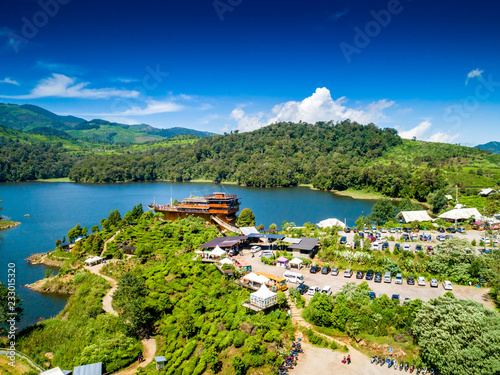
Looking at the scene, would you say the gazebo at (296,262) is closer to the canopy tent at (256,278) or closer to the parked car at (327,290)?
the canopy tent at (256,278)

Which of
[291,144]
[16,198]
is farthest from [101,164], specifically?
[291,144]

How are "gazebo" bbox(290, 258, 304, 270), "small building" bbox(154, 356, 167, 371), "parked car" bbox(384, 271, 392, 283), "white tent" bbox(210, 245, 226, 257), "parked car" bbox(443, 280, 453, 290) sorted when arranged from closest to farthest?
1. "small building" bbox(154, 356, 167, 371)
2. "parked car" bbox(443, 280, 453, 290)
3. "parked car" bbox(384, 271, 392, 283)
4. "gazebo" bbox(290, 258, 304, 270)
5. "white tent" bbox(210, 245, 226, 257)

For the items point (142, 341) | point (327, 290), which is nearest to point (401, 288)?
point (327, 290)

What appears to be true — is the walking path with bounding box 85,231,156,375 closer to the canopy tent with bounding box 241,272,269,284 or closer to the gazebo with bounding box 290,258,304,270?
the canopy tent with bounding box 241,272,269,284

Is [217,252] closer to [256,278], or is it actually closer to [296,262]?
[256,278]

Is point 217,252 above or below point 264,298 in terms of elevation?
above

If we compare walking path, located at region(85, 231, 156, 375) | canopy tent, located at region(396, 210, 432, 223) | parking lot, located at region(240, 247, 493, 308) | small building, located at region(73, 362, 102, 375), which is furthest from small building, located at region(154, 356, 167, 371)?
canopy tent, located at region(396, 210, 432, 223)

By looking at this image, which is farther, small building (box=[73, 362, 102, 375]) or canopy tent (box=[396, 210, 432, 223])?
canopy tent (box=[396, 210, 432, 223])
